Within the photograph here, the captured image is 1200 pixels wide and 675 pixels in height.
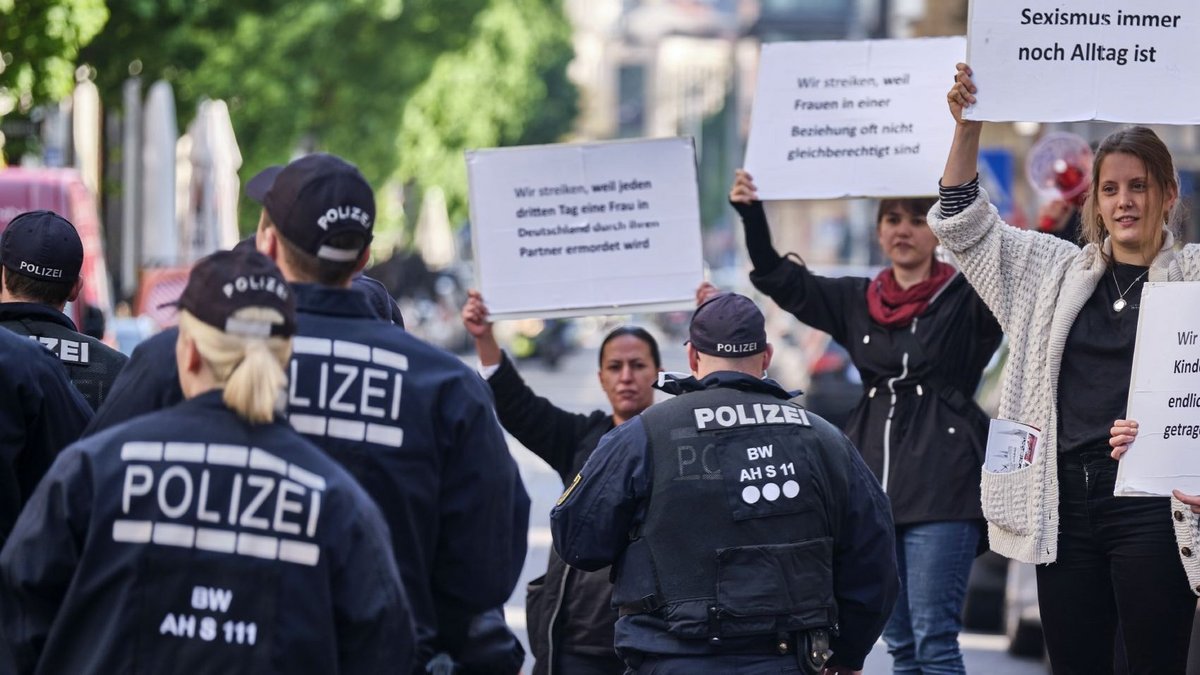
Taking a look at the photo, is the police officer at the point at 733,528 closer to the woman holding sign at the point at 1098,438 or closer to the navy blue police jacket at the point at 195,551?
the woman holding sign at the point at 1098,438

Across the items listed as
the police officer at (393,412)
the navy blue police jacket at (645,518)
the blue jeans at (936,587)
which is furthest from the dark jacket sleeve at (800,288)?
the police officer at (393,412)

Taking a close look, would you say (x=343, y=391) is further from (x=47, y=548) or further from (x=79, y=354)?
(x=79, y=354)

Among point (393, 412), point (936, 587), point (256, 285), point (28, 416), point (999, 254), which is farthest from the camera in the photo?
point (936, 587)

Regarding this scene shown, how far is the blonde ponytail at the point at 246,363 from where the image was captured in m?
3.66

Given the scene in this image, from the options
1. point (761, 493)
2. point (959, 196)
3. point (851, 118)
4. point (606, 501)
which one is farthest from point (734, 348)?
point (851, 118)

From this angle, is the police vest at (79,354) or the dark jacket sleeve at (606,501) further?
the police vest at (79,354)

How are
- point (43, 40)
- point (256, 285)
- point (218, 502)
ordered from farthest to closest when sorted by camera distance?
point (43, 40), point (256, 285), point (218, 502)

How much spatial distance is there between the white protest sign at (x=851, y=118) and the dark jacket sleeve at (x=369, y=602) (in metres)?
3.53

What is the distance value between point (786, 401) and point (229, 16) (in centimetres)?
1705

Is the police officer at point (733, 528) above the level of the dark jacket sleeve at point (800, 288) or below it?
below

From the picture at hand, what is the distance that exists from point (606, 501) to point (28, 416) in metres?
1.43

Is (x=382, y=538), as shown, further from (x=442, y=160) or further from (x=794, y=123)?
(x=442, y=160)

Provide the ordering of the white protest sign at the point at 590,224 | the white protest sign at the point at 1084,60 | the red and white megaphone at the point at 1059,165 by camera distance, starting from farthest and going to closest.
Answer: the red and white megaphone at the point at 1059,165
the white protest sign at the point at 590,224
the white protest sign at the point at 1084,60

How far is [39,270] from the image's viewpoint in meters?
5.79
